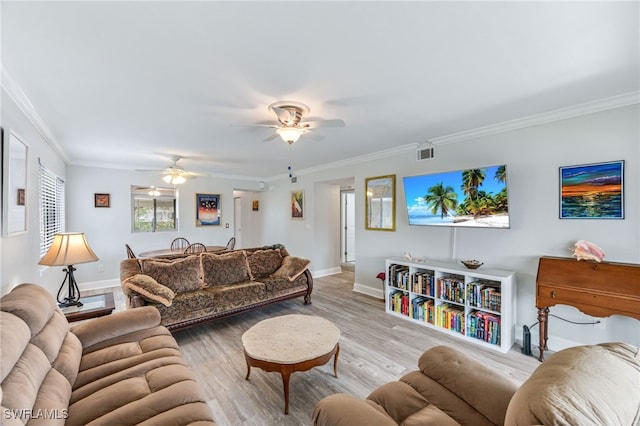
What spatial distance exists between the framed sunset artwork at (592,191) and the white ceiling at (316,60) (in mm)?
651

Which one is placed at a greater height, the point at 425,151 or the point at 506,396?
the point at 425,151

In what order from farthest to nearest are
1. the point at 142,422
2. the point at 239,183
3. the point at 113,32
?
the point at 239,183
the point at 113,32
the point at 142,422

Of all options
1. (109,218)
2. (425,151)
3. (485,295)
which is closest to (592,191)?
(485,295)

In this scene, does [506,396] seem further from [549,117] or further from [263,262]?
[263,262]

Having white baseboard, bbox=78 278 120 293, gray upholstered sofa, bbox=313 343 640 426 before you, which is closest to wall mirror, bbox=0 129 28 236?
gray upholstered sofa, bbox=313 343 640 426

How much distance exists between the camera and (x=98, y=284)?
17.1 feet

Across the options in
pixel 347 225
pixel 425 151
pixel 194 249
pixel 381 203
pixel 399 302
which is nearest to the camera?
pixel 399 302

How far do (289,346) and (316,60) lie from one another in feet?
6.98

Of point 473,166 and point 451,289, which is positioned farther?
point 473,166

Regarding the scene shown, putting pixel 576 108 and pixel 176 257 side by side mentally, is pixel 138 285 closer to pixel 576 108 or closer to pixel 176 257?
pixel 176 257

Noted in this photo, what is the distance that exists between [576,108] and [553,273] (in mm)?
1618

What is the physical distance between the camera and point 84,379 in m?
1.58

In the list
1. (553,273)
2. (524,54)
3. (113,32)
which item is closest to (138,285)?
(113,32)

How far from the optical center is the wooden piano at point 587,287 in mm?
2254
